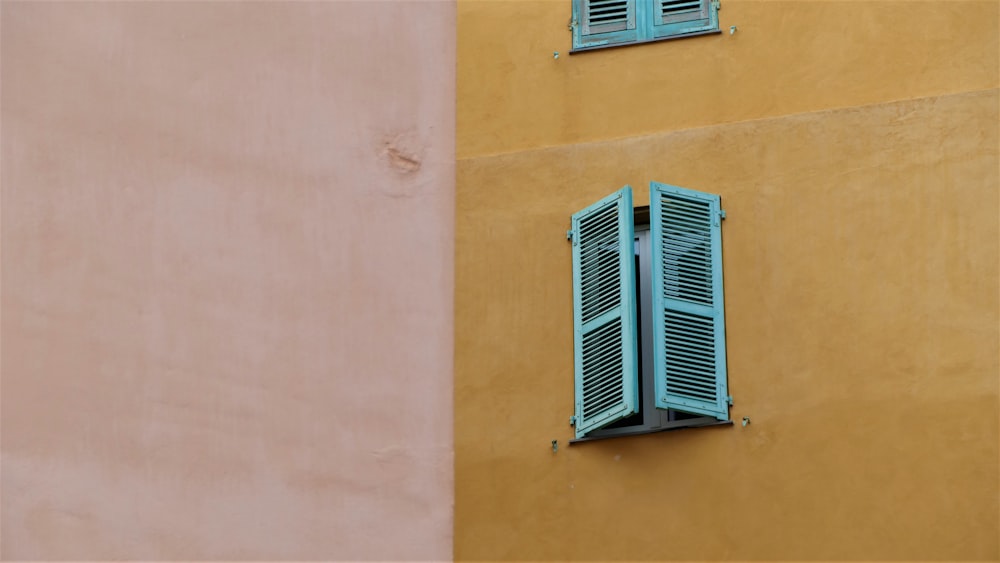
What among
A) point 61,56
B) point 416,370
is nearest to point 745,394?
point 416,370

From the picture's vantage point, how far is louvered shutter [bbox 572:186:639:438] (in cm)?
1254

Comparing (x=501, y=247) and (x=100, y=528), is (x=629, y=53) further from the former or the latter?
(x=100, y=528)

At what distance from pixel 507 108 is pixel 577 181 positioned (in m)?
0.65

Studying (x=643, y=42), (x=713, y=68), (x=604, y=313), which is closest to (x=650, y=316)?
(x=604, y=313)

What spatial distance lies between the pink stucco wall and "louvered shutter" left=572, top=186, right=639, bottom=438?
80 centimetres

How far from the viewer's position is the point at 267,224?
13570mm

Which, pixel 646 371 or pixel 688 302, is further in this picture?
pixel 646 371

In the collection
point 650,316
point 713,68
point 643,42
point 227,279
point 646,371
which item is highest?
point 643,42

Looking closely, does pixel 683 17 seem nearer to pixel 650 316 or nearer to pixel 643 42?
pixel 643 42

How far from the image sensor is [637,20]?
44.0 feet

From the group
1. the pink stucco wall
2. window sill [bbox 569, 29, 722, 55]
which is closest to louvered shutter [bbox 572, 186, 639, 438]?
the pink stucco wall

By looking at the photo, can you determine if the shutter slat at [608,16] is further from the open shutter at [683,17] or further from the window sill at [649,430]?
the window sill at [649,430]

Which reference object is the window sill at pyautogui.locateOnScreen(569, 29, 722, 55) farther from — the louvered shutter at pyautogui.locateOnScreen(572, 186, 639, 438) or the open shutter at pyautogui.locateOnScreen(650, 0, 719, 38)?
the louvered shutter at pyautogui.locateOnScreen(572, 186, 639, 438)

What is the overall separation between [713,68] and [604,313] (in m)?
1.51
